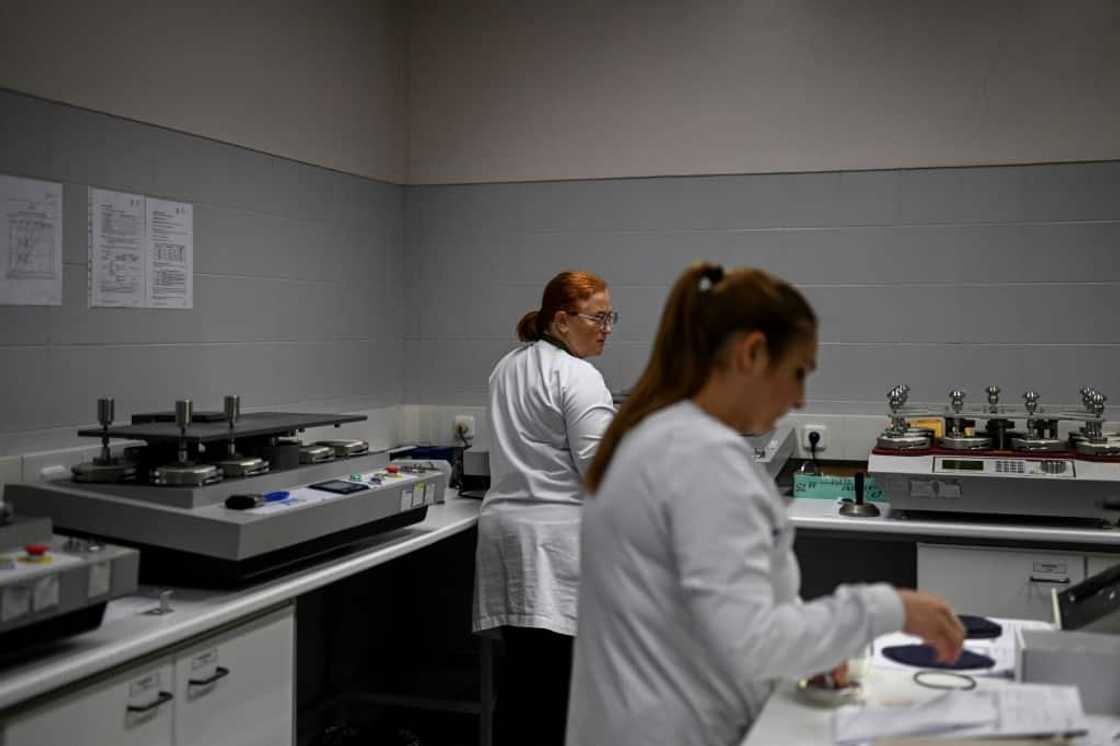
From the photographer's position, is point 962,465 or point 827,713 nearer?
point 827,713

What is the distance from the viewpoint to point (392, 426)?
4477mm

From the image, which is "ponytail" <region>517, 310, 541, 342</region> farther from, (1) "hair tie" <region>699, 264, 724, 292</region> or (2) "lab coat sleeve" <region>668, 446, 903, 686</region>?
(2) "lab coat sleeve" <region>668, 446, 903, 686</region>

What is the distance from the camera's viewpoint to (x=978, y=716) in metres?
1.48

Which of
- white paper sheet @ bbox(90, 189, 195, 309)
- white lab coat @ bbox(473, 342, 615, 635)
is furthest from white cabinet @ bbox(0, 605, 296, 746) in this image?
white paper sheet @ bbox(90, 189, 195, 309)

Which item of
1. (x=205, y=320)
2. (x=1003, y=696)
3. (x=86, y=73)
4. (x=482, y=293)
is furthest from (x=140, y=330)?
(x=1003, y=696)

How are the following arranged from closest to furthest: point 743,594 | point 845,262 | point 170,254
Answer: point 743,594
point 170,254
point 845,262

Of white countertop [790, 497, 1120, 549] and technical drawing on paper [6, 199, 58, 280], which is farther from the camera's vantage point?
white countertop [790, 497, 1120, 549]

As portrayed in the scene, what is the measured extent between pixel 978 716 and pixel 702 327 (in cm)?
64

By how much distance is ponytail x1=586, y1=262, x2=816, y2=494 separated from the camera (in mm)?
1438

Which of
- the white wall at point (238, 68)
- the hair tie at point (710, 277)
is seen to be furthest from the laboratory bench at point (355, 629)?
the white wall at point (238, 68)

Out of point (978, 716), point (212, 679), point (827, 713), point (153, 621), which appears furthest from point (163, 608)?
point (978, 716)

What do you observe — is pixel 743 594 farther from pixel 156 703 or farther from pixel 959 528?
pixel 959 528

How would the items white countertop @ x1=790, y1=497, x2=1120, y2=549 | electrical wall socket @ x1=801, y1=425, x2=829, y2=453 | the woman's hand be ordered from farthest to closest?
electrical wall socket @ x1=801, y1=425, x2=829, y2=453 < white countertop @ x1=790, y1=497, x2=1120, y2=549 < the woman's hand

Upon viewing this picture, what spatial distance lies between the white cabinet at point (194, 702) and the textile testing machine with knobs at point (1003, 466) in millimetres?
1815
